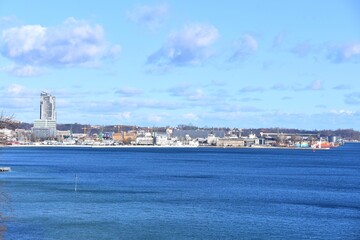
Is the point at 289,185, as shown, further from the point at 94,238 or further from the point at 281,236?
the point at 94,238

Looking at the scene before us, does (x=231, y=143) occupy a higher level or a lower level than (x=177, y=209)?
higher

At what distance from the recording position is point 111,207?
29703 mm

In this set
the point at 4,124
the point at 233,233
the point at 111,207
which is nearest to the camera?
the point at 4,124

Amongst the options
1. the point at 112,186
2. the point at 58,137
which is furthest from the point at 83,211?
the point at 58,137

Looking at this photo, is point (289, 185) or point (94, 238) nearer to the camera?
point (94, 238)

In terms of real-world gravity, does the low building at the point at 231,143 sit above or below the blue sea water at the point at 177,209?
above

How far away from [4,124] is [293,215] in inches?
713

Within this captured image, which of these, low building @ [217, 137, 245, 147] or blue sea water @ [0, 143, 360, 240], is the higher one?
low building @ [217, 137, 245, 147]

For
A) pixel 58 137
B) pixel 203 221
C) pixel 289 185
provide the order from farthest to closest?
1. pixel 58 137
2. pixel 289 185
3. pixel 203 221

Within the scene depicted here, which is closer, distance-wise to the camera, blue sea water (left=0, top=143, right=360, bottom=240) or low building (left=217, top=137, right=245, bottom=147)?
blue sea water (left=0, top=143, right=360, bottom=240)

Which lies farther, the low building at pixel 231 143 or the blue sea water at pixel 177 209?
the low building at pixel 231 143

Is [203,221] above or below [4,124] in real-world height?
below

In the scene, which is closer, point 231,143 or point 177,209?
point 177,209

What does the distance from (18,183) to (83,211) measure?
550 inches
